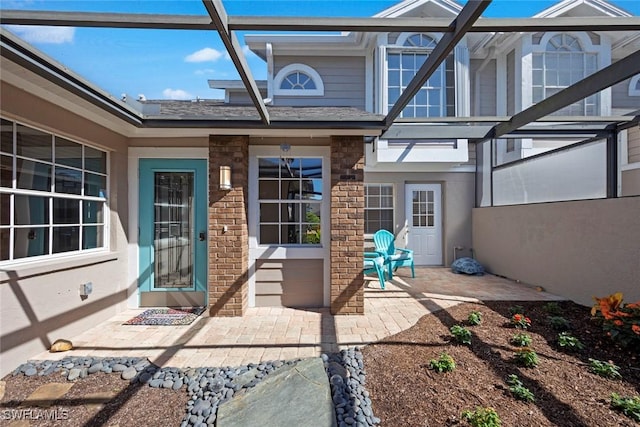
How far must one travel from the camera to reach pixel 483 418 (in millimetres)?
1922

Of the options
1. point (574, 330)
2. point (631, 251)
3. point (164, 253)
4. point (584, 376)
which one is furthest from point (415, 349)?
point (164, 253)

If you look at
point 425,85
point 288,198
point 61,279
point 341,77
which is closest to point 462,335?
Answer: point 288,198

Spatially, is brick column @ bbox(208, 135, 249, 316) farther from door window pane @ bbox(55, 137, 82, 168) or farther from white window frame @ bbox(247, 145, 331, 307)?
door window pane @ bbox(55, 137, 82, 168)

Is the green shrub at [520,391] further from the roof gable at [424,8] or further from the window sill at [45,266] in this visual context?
the roof gable at [424,8]

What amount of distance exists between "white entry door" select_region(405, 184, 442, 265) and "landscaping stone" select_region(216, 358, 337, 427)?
18.5 feet

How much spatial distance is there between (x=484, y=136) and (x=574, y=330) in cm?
307

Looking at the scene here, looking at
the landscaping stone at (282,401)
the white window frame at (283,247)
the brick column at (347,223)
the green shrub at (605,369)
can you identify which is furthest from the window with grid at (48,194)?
the green shrub at (605,369)

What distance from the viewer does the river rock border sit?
2.18 m

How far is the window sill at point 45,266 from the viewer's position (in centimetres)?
275

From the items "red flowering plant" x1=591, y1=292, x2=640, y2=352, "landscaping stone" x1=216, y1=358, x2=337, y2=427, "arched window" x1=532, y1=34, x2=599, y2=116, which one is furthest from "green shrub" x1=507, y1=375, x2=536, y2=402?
"arched window" x1=532, y1=34, x2=599, y2=116

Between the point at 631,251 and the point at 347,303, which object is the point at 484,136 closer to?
the point at 631,251

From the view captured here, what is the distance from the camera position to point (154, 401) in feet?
7.66

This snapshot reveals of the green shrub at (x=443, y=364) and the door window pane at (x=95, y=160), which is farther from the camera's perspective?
the door window pane at (x=95, y=160)

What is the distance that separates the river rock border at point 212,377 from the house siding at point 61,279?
1.18ft
